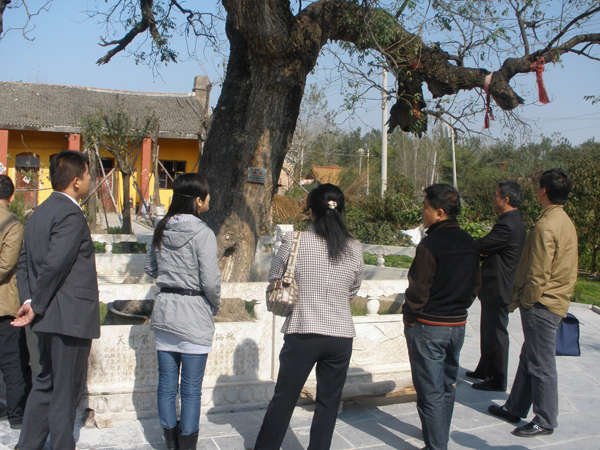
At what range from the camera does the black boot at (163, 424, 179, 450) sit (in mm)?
3123

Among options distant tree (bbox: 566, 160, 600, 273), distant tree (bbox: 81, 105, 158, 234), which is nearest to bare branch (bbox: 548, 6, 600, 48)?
distant tree (bbox: 566, 160, 600, 273)

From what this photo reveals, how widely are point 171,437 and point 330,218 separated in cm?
172

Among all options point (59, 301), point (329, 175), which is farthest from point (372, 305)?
point (329, 175)

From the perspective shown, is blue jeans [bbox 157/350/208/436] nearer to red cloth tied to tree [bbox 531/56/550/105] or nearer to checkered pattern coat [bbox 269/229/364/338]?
checkered pattern coat [bbox 269/229/364/338]

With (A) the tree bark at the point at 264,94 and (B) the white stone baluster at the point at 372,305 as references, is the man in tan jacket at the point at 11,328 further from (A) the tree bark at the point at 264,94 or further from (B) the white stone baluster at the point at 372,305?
(B) the white stone baluster at the point at 372,305

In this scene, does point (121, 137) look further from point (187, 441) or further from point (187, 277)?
point (187, 441)

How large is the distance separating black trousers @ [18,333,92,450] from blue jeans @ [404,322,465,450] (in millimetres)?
2064

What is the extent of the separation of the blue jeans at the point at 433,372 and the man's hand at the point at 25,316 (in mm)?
2299

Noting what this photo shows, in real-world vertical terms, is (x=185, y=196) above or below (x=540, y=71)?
below

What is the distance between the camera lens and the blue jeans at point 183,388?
3057 mm

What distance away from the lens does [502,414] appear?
405cm

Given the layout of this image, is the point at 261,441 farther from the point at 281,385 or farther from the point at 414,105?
the point at 414,105

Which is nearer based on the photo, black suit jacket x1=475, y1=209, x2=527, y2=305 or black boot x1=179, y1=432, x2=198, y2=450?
black boot x1=179, y1=432, x2=198, y2=450

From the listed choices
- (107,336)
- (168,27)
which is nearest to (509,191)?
(107,336)
